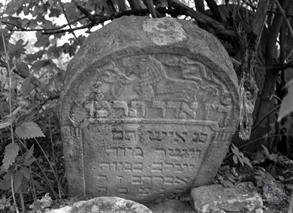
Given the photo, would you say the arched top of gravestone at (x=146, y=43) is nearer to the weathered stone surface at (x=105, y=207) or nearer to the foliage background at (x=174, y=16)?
the foliage background at (x=174, y=16)

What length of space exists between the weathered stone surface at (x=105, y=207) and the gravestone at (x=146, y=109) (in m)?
0.22

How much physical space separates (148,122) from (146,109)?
0.26 feet

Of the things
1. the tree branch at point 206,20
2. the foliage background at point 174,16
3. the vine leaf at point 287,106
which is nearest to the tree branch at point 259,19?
the foliage background at point 174,16

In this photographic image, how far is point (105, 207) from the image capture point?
1.70 meters

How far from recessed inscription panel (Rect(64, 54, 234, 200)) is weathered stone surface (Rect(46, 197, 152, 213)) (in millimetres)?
218

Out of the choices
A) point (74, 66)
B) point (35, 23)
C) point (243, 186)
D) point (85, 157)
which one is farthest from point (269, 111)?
point (35, 23)

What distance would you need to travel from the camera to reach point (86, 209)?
1.69 meters

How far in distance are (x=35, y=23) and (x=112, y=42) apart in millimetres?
832

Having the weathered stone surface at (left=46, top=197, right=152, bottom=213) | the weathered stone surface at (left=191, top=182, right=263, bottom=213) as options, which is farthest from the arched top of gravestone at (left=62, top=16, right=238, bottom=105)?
the weathered stone surface at (left=191, top=182, right=263, bottom=213)

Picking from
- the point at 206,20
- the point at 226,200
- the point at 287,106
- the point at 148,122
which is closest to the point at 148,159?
the point at 148,122

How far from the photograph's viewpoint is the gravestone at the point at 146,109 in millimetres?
1524

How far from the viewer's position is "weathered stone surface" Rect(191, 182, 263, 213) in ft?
6.21

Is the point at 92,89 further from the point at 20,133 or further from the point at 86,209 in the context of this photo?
the point at 86,209

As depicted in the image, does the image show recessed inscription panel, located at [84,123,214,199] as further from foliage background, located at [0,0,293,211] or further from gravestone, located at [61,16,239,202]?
foliage background, located at [0,0,293,211]
